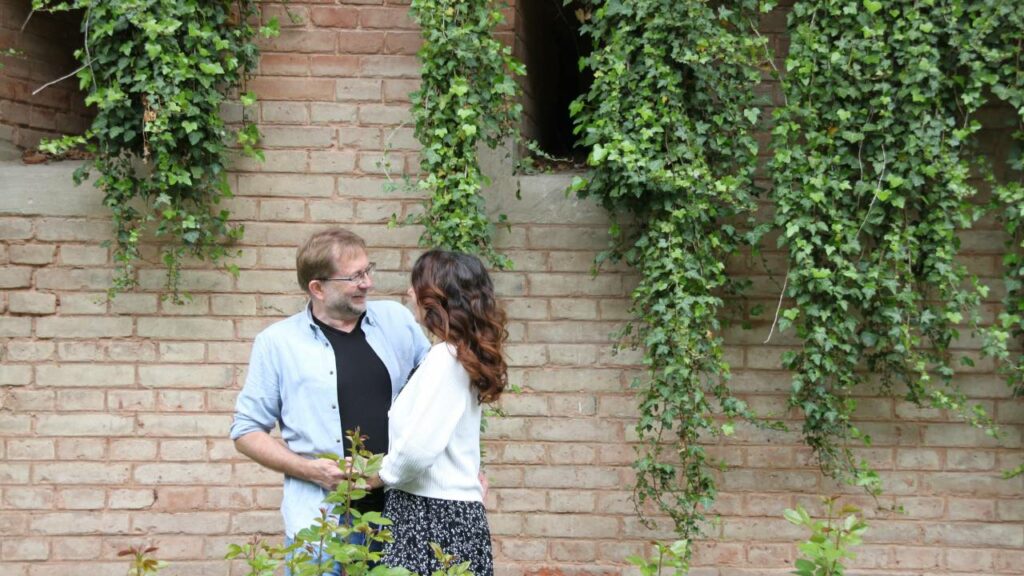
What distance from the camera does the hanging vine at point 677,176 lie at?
13.3 ft

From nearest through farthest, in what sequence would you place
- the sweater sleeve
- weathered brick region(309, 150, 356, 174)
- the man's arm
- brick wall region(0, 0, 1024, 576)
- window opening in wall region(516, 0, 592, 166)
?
the sweater sleeve → the man's arm → brick wall region(0, 0, 1024, 576) → weathered brick region(309, 150, 356, 174) → window opening in wall region(516, 0, 592, 166)

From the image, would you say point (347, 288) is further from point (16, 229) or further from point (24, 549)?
point (24, 549)

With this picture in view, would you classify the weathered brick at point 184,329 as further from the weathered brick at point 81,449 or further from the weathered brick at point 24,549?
the weathered brick at point 24,549

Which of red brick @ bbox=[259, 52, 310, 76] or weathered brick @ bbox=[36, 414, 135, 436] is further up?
red brick @ bbox=[259, 52, 310, 76]

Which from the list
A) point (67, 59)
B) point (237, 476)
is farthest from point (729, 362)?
point (67, 59)

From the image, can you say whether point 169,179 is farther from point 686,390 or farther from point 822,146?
point 822,146

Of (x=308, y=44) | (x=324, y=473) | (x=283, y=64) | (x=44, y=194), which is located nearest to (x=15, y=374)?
(x=44, y=194)


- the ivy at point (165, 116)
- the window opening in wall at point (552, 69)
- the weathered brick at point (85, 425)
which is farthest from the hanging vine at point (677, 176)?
the weathered brick at point (85, 425)

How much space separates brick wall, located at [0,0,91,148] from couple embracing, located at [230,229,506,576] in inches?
87.4

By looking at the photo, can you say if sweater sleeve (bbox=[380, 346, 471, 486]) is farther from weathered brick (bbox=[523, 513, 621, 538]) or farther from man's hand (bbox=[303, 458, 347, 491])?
weathered brick (bbox=[523, 513, 621, 538])

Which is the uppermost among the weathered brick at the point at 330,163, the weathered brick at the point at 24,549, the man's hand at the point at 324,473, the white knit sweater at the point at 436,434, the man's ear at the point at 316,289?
the weathered brick at the point at 330,163

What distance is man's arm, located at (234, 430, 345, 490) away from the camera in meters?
2.94

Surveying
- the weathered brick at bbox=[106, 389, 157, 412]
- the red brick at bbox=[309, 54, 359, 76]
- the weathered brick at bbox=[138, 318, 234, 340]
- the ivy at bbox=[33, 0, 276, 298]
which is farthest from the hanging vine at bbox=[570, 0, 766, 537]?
the weathered brick at bbox=[106, 389, 157, 412]

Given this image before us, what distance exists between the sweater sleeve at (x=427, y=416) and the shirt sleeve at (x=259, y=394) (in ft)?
1.67
